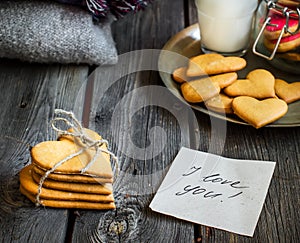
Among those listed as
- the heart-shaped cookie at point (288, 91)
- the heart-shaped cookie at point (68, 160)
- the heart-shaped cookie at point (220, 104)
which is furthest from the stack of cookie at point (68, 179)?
the heart-shaped cookie at point (288, 91)

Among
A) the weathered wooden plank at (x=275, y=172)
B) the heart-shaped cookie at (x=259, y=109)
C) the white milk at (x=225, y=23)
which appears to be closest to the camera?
the weathered wooden plank at (x=275, y=172)

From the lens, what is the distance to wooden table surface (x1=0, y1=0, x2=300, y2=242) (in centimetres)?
76

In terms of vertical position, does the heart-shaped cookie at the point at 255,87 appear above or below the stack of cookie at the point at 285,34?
below

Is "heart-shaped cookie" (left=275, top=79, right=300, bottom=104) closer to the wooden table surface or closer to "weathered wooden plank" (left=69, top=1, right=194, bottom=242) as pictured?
the wooden table surface

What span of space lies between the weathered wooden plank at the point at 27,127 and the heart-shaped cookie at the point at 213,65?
0.20 m

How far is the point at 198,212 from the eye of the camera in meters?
0.77

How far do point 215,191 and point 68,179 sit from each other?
0.69 feet

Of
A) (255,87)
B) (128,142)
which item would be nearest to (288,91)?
(255,87)

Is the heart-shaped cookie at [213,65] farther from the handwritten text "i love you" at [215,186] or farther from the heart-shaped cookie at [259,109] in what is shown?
the handwritten text "i love you" at [215,186]

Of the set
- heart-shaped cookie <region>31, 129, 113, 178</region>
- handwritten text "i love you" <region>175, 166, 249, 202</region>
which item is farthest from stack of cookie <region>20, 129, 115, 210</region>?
handwritten text "i love you" <region>175, 166, 249, 202</region>

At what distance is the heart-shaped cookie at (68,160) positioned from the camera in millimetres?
748

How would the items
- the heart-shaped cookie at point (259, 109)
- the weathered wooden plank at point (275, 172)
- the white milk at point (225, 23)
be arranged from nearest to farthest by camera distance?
the weathered wooden plank at point (275, 172), the heart-shaped cookie at point (259, 109), the white milk at point (225, 23)

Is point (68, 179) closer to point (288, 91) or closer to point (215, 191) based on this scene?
point (215, 191)

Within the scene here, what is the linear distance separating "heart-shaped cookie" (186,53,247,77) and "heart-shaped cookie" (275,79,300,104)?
8 cm
